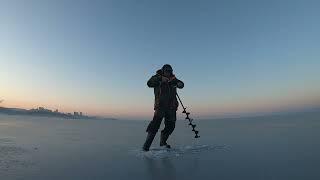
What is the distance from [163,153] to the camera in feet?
29.7

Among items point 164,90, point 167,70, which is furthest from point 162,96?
point 167,70

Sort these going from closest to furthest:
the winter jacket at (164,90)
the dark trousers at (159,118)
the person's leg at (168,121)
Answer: the winter jacket at (164,90), the dark trousers at (159,118), the person's leg at (168,121)

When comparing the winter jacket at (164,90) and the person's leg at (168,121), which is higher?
the winter jacket at (164,90)

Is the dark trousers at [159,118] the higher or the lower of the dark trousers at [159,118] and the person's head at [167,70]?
the lower

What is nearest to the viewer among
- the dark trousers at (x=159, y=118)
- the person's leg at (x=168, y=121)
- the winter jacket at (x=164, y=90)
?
the winter jacket at (x=164, y=90)

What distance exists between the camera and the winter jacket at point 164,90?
382 inches

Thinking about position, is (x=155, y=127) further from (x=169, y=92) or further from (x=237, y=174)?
(x=237, y=174)

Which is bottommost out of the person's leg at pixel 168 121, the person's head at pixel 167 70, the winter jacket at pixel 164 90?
the person's leg at pixel 168 121

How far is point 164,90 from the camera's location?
991 cm

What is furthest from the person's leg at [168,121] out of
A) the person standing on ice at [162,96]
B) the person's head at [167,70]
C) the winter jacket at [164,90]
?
the person's head at [167,70]

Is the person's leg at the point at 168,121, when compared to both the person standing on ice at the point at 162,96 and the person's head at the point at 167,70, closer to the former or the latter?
the person standing on ice at the point at 162,96

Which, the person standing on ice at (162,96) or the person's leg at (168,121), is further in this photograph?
the person's leg at (168,121)

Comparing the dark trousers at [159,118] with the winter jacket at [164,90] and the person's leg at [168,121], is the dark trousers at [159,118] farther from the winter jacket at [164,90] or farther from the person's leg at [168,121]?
the winter jacket at [164,90]

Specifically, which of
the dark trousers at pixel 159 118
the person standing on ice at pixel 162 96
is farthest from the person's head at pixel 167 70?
the dark trousers at pixel 159 118
